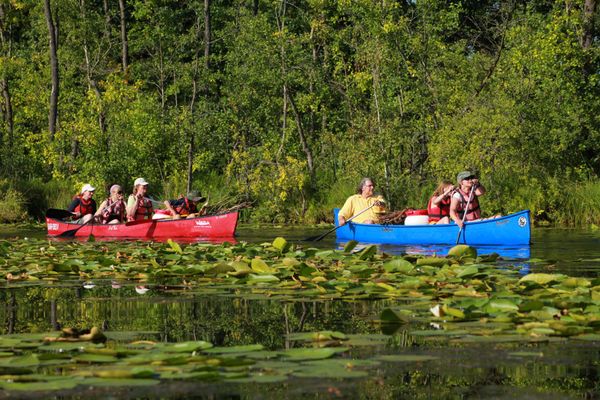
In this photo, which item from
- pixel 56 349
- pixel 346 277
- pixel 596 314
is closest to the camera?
pixel 56 349

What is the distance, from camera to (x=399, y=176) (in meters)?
28.1

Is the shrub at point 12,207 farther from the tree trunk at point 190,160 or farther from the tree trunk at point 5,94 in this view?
the tree trunk at point 5,94

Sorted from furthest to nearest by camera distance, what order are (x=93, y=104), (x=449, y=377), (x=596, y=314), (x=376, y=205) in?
(x=93, y=104) < (x=376, y=205) < (x=596, y=314) < (x=449, y=377)

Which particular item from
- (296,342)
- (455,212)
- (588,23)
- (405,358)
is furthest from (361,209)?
(405,358)

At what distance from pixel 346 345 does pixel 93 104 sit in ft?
93.2

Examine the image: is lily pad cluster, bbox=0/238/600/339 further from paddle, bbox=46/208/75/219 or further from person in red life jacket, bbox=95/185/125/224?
paddle, bbox=46/208/75/219

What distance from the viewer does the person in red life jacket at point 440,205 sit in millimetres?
19277

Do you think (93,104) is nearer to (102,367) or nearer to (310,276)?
(310,276)

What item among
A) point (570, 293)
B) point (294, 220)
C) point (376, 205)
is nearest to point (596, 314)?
point (570, 293)

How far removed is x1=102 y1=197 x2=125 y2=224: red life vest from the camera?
78.9 feet

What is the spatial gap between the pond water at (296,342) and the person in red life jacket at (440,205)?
6.99 meters

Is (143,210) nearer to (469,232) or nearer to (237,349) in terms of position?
(469,232)

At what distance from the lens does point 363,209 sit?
69.1ft

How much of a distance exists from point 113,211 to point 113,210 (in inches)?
1.1
